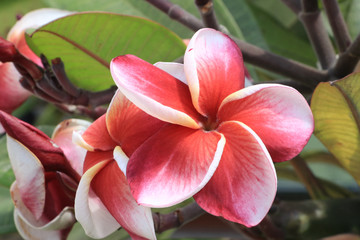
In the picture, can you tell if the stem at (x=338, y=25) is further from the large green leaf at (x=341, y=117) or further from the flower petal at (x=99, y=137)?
the flower petal at (x=99, y=137)

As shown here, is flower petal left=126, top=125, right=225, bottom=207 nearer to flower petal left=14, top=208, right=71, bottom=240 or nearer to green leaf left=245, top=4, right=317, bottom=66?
flower petal left=14, top=208, right=71, bottom=240

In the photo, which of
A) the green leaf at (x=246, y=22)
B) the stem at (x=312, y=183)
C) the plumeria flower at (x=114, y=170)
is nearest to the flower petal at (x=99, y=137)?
the plumeria flower at (x=114, y=170)

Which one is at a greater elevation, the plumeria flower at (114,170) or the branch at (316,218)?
the plumeria flower at (114,170)

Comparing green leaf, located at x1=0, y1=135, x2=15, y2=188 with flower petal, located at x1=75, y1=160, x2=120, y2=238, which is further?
green leaf, located at x1=0, y1=135, x2=15, y2=188

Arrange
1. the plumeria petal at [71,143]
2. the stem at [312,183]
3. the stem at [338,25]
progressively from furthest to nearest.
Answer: the stem at [312,183], the stem at [338,25], the plumeria petal at [71,143]

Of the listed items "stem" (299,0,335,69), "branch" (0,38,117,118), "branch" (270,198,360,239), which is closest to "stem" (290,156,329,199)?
"branch" (270,198,360,239)

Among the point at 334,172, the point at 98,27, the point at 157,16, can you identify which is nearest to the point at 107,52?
the point at 98,27

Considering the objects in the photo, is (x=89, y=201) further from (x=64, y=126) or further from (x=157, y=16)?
(x=157, y=16)
